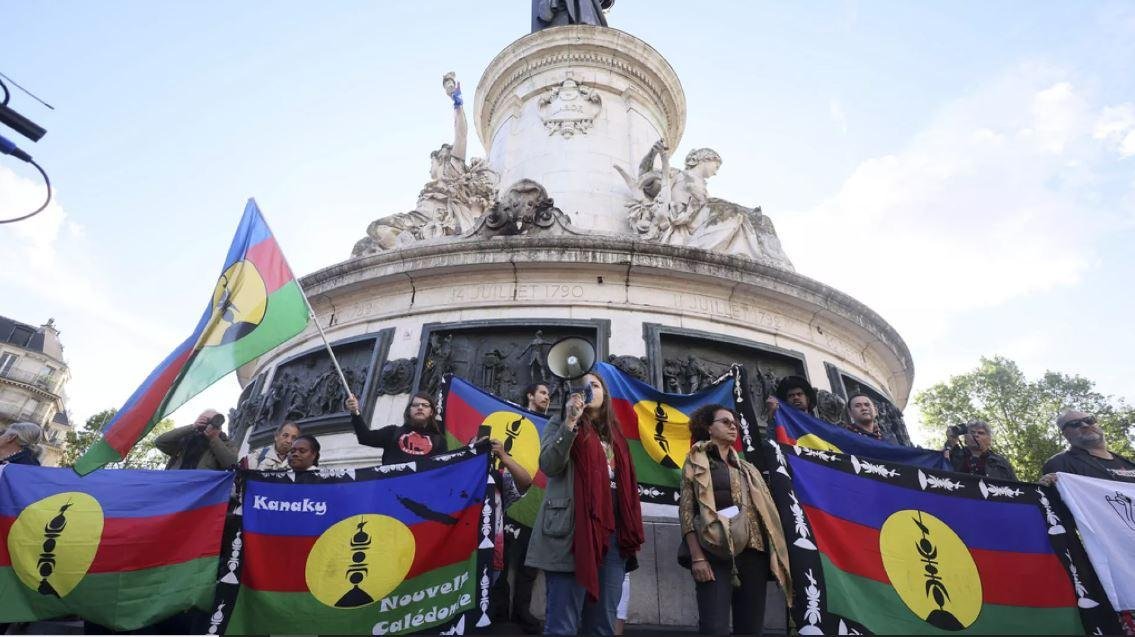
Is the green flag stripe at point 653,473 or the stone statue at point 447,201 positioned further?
the stone statue at point 447,201

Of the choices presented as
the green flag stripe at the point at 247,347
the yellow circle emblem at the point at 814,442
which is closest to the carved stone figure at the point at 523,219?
the green flag stripe at the point at 247,347

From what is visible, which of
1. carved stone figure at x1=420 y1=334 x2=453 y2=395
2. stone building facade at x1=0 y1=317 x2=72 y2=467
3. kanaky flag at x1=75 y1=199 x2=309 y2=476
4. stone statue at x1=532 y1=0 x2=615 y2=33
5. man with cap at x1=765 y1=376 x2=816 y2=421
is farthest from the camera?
stone building facade at x1=0 y1=317 x2=72 y2=467

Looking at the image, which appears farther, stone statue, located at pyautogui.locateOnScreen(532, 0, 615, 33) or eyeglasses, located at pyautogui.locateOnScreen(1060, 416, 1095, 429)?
stone statue, located at pyautogui.locateOnScreen(532, 0, 615, 33)

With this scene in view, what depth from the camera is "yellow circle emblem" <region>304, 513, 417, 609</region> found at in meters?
4.39

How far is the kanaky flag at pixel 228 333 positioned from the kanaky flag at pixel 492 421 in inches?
66.2

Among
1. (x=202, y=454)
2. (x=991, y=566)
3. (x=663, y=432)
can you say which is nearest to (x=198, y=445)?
(x=202, y=454)

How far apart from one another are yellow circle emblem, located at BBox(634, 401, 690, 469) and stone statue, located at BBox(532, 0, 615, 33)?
53.6 feet

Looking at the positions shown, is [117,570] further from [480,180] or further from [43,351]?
[43,351]

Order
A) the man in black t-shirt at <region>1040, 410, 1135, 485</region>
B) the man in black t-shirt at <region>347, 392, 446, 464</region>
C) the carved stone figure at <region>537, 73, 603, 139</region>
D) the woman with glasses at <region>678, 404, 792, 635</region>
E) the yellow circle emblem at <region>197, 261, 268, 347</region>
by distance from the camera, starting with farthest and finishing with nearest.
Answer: the carved stone figure at <region>537, 73, 603, 139</region> < the yellow circle emblem at <region>197, 261, 268, 347</region> < the man in black t-shirt at <region>347, 392, 446, 464</region> < the man in black t-shirt at <region>1040, 410, 1135, 485</region> < the woman with glasses at <region>678, 404, 792, 635</region>

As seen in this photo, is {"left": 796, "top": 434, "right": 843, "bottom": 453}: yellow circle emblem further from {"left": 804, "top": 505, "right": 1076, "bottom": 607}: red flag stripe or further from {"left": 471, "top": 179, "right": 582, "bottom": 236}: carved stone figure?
{"left": 471, "top": 179, "right": 582, "bottom": 236}: carved stone figure

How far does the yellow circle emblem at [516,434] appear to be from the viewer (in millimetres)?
5785

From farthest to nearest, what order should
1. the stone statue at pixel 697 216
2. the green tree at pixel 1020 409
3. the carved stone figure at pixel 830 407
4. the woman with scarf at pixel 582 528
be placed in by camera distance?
the green tree at pixel 1020 409 → the stone statue at pixel 697 216 → the carved stone figure at pixel 830 407 → the woman with scarf at pixel 582 528

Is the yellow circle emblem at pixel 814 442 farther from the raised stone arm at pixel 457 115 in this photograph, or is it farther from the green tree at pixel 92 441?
the green tree at pixel 92 441

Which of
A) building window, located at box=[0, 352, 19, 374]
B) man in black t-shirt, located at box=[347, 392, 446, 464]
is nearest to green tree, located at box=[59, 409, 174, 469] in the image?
building window, located at box=[0, 352, 19, 374]
